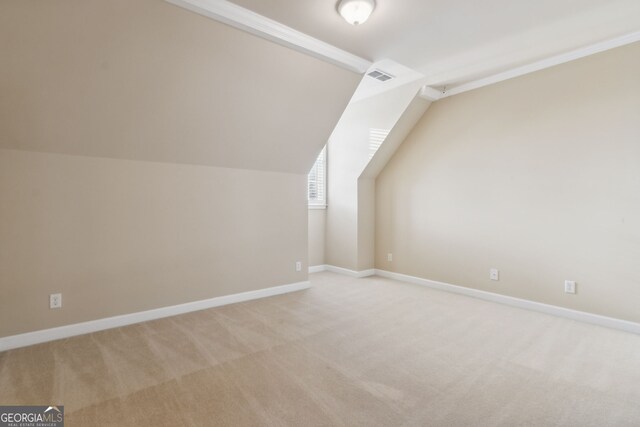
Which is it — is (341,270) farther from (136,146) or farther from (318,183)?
(136,146)

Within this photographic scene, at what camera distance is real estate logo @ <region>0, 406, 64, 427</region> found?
5.76ft

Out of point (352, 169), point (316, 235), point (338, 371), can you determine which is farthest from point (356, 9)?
point (316, 235)

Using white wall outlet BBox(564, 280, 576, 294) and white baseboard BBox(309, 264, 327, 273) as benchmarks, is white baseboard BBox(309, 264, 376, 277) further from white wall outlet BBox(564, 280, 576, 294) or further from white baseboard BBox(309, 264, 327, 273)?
white wall outlet BBox(564, 280, 576, 294)

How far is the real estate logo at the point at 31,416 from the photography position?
5.76 feet

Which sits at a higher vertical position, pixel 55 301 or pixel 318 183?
pixel 318 183

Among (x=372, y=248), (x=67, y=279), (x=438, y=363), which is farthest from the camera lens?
(x=372, y=248)

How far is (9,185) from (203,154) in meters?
1.59

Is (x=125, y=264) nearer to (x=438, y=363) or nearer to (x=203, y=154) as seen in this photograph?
(x=203, y=154)

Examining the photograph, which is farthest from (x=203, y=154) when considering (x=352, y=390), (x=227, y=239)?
(x=352, y=390)

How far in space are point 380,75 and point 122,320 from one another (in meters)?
4.10

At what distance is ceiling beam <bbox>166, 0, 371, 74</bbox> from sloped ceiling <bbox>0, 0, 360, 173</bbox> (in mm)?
75

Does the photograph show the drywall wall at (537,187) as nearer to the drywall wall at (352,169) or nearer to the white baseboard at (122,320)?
the drywall wall at (352,169)

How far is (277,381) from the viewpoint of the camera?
214cm

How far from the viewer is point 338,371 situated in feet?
7.45
